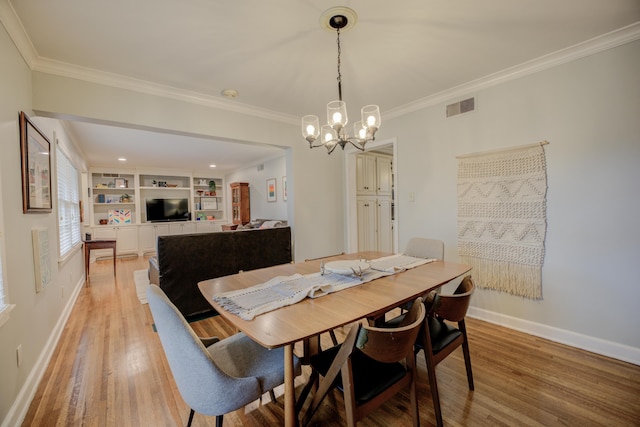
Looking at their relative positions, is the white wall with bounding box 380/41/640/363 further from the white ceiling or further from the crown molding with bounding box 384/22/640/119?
the white ceiling

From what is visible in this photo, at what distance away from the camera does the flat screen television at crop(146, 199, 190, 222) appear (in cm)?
728

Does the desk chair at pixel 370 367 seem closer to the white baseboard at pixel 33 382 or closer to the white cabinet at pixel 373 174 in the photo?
the white baseboard at pixel 33 382

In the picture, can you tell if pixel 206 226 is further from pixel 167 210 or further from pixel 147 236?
pixel 147 236

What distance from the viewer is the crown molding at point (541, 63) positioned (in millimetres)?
1950

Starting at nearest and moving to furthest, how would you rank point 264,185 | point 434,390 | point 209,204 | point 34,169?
point 434,390 → point 34,169 → point 264,185 → point 209,204

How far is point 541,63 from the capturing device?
7.54 feet

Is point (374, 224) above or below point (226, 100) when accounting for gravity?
below

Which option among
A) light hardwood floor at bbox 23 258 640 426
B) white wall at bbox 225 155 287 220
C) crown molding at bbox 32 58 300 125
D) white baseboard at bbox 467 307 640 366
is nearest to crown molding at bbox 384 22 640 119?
crown molding at bbox 32 58 300 125

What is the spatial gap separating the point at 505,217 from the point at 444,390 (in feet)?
5.51

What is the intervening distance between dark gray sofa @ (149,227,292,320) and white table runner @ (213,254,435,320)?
1.65 meters

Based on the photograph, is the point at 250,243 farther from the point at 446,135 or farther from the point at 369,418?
the point at 446,135

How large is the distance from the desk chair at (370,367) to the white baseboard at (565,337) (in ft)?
6.07

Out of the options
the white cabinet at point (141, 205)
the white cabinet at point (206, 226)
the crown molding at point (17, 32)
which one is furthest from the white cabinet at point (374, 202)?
the white cabinet at point (206, 226)

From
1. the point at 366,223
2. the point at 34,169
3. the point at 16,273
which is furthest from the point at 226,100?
the point at 366,223
